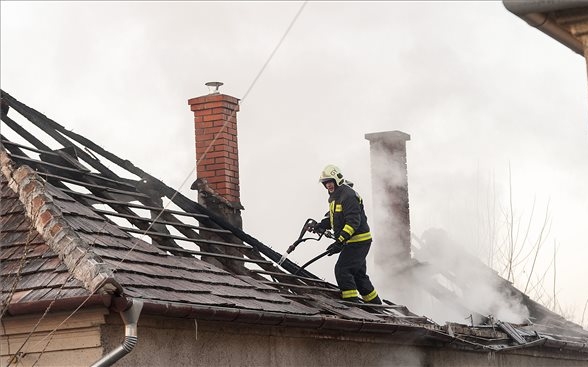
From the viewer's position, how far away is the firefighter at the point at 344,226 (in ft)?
47.3

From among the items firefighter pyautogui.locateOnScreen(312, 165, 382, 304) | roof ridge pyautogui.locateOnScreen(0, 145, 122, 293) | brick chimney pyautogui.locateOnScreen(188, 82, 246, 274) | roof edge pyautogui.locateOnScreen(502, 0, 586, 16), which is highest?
brick chimney pyautogui.locateOnScreen(188, 82, 246, 274)

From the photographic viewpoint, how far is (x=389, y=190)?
20.6m

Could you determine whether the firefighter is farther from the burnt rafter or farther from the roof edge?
the roof edge

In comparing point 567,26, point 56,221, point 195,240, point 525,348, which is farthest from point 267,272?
point 567,26

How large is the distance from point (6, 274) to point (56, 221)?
579 mm

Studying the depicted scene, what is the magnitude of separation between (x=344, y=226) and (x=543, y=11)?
6838 mm

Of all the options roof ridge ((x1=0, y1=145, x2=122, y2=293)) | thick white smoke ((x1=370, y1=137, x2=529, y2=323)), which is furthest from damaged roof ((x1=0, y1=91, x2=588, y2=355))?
thick white smoke ((x1=370, y1=137, x2=529, y2=323))

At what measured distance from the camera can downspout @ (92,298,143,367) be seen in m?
9.80

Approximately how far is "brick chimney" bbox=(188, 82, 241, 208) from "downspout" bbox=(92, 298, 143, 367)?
6176mm

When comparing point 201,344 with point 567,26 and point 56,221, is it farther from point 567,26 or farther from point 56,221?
point 567,26

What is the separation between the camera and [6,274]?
1044 cm

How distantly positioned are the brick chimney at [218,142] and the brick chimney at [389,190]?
427 cm

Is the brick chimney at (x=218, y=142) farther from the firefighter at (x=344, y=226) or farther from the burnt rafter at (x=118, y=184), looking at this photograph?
the firefighter at (x=344, y=226)

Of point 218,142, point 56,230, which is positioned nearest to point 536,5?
point 56,230
